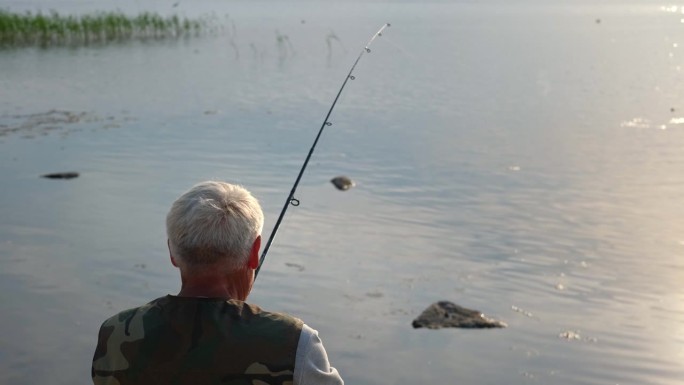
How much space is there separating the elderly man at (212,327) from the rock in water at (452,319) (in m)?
4.09

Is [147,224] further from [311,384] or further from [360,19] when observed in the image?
[360,19]

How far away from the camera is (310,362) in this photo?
2127 millimetres

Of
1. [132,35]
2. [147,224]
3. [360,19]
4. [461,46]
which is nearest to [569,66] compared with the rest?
[461,46]

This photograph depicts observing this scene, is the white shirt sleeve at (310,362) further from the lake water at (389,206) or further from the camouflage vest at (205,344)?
the lake water at (389,206)

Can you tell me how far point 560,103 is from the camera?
16812mm

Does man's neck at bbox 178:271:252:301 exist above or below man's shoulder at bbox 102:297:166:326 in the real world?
above

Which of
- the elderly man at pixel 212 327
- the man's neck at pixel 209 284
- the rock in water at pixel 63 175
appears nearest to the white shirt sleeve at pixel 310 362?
the elderly man at pixel 212 327

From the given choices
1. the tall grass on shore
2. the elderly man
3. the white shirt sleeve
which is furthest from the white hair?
the tall grass on shore

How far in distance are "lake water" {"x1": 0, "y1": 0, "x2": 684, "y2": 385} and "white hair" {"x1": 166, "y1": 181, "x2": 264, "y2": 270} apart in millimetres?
3471

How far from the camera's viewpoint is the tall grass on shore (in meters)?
25.6

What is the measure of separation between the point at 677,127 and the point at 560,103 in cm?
287

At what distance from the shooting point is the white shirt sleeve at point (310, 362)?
6.96 feet

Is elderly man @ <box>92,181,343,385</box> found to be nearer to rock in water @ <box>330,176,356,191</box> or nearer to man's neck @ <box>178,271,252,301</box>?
man's neck @ <box>178,271,252,301</box>

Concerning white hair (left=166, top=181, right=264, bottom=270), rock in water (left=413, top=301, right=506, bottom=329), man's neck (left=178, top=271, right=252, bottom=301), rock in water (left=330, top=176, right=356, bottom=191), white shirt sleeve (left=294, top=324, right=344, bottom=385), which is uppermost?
white hair (left=166, top=181, right=264, bottom=270)
